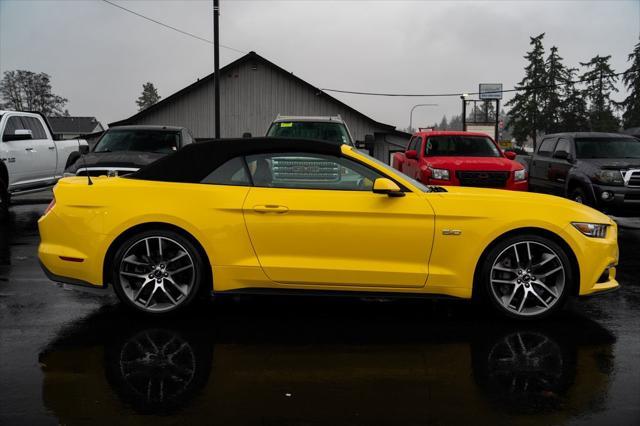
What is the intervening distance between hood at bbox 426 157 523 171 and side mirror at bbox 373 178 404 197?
703 centimetres

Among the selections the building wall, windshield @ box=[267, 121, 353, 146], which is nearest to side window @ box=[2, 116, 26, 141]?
windshield @ box=[267, 121, 353, 146]

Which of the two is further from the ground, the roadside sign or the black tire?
the roadside sign

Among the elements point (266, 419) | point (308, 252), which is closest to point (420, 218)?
point (308, 252)

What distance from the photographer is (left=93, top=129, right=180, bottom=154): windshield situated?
1192cm

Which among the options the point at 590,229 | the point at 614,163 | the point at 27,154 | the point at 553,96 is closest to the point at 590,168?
the point at 614,163

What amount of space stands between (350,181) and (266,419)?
2.37 m

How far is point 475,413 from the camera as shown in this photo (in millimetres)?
3311

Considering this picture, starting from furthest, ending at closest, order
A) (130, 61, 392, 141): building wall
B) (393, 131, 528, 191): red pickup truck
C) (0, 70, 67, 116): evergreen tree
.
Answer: (0, 70, 67, 116): evergreen tree → (130, 61, 392, 141): building wall → (393, 131, 528, 191): red pickup truck

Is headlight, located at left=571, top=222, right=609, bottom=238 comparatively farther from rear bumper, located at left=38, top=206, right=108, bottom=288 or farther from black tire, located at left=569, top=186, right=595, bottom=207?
black tire, located at left=569, top=186, right=595, bottom=207

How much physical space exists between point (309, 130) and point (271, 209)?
8744 mm

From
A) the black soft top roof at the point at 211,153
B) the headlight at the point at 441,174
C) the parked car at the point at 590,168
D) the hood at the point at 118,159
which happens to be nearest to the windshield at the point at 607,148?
the parked car at the point at 590,168

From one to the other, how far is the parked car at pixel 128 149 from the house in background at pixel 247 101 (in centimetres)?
2319

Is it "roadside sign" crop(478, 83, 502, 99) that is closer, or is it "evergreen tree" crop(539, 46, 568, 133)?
"roadside sign" crop(478, 83, 502, 99)

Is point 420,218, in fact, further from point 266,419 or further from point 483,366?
point 266,419
